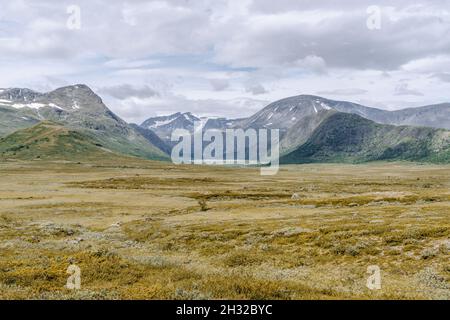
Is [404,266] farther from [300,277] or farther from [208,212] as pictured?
[208,212]

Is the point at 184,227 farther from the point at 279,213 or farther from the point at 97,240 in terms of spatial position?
the point at 279,213

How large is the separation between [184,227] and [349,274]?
2769 centimetres

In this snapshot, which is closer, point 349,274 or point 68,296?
point 68,296

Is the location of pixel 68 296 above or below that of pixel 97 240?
above

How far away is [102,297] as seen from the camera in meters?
19.2

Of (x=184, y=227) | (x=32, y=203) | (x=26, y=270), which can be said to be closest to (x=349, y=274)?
(x=26, y=270)

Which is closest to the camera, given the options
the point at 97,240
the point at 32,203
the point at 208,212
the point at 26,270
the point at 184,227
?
the point at 26,270

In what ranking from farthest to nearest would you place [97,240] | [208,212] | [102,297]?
[208,212]
[97,240]
[102,297]
